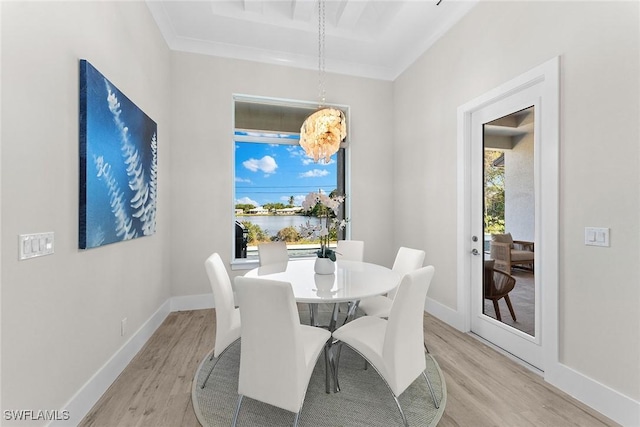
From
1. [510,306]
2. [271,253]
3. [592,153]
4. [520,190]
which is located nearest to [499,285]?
[510,306]

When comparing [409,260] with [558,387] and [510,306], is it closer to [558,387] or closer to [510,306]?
[510,306]

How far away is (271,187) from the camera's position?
404cm

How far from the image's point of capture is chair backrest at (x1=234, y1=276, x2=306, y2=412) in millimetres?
1361

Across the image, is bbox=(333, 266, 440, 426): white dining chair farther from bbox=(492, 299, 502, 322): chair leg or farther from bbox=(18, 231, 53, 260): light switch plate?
bbox=(18, 231, 53, 260): light switch plate

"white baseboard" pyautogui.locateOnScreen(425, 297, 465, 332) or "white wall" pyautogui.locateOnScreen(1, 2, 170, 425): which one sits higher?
"white wall" pyautogui.locateOnScreen(1, 2, 170, 425)

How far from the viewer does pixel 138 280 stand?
2.55 metres

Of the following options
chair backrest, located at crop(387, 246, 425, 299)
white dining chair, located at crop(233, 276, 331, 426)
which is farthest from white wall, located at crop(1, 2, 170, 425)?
chair backrest, located at crop(387, 246, 425, 299)

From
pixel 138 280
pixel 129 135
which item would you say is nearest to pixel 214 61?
pixel 129 135

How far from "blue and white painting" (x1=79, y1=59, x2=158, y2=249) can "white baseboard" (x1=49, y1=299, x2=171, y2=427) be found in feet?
2.77

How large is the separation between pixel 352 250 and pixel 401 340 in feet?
5.45

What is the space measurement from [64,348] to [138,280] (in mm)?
1032

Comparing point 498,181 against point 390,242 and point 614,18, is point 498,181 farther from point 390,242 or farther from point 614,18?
point 390,242

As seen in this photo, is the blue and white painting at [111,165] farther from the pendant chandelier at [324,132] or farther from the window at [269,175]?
the pendant chandelier at [324,132]

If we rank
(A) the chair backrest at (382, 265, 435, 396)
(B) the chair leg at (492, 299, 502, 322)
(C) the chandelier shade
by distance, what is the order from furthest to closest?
(B) the chair leg at (492, 299, 502, 322) → (C) the chandelier shade → (A) the chair backrest at (382, 265, 435, 396)
